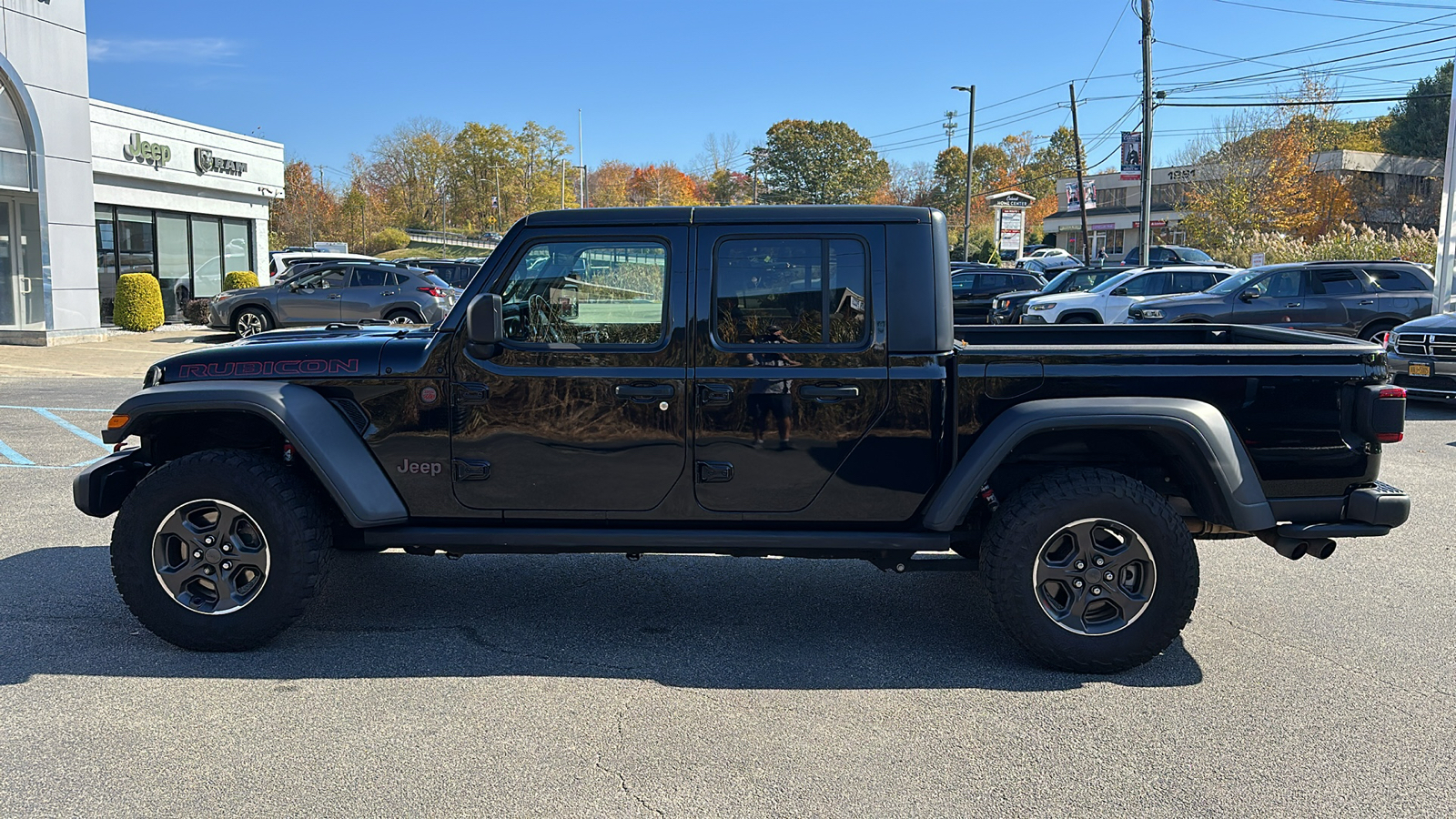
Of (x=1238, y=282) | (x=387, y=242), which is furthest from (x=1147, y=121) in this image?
(x=387, y=242)

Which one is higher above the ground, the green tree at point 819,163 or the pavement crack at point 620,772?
the green tree at point 819,163

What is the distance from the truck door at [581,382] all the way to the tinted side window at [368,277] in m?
17.6

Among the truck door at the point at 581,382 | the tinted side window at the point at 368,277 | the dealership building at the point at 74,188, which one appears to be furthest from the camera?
the tinted side window at the point at 368,277

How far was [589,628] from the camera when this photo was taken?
4996 millimetres

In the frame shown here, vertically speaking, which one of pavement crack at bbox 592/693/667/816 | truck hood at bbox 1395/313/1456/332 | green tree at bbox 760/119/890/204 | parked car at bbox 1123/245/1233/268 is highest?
green tree at bbox 760/119/890/204

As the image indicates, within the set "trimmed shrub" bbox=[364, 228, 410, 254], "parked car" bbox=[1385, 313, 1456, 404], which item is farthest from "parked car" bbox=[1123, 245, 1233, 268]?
"trimmed shrub" bbox=[364, 228, 410, 254]

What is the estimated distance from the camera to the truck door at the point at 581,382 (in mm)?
4504

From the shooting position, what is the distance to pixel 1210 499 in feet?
14.5

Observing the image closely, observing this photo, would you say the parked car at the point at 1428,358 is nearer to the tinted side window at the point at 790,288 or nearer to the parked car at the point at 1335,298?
the parked car at the point at 1335,298

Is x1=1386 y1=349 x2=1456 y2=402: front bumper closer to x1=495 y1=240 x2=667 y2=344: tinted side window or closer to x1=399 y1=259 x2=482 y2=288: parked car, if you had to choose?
x1=495 y1=240 x2=667 y2=344: tinted side window

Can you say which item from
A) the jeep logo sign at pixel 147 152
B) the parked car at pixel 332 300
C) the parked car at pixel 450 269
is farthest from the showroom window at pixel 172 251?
the parked car at pixel 450 269

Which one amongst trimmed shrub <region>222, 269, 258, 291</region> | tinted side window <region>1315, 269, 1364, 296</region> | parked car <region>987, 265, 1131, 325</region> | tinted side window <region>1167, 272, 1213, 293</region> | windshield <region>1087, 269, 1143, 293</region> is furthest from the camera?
trimmed shrub <region>222, 269, 258, 291</region>

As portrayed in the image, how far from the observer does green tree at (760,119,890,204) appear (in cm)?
11188

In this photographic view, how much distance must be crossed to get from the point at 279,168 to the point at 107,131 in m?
6.85
